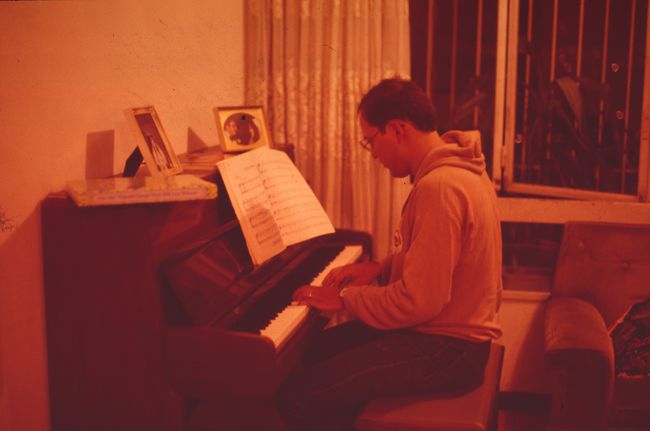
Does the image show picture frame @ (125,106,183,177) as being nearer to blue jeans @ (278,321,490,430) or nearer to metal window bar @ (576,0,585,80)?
blue jeans @ (278,321,490,430)

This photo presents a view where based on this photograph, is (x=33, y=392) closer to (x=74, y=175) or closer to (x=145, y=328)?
(x=145, y=328)

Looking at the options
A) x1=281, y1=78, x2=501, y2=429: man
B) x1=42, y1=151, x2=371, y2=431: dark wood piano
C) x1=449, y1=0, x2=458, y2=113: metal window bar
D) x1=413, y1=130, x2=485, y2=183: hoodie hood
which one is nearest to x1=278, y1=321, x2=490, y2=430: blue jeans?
x1=281, y1=78, x2=501, y2=429: man

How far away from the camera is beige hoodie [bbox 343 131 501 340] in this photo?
1.78 metres

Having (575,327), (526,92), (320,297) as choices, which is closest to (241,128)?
(320,297)

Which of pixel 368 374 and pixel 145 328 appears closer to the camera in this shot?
pixel 145 328

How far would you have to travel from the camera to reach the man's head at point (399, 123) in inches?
76.2

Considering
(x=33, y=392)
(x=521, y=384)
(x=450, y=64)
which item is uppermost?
(x=450, y=64)

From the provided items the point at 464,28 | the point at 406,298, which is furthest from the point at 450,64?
the point at 406,298

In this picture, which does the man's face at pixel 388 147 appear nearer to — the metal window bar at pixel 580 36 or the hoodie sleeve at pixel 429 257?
the hoodie sleeve at pixel 429 257

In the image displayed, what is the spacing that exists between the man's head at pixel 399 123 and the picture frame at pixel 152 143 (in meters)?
0.55

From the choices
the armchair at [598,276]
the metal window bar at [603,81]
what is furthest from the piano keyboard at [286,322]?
the metal window bar at [603,81]

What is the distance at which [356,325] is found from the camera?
2.22 meters

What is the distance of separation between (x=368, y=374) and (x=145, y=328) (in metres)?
0.57

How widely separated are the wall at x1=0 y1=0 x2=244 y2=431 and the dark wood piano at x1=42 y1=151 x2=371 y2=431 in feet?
0.17
